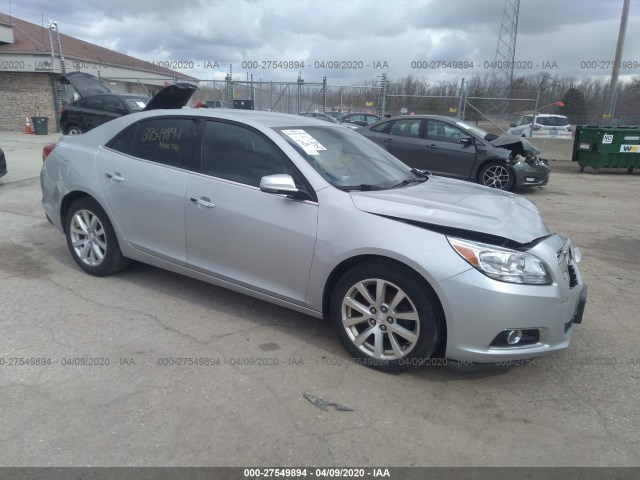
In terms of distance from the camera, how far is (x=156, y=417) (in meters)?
2.72

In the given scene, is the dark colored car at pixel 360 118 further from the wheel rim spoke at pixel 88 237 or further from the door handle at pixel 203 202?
the door handle at pixel 203 202

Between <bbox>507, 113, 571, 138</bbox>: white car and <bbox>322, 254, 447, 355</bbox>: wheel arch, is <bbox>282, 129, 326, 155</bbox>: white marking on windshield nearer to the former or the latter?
<bbox>322, 254, 447, 355</bbox>: wheel arch

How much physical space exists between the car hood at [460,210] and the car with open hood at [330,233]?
1 centimetres

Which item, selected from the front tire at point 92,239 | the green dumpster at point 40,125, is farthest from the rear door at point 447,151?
the green dumpster at point 40,125

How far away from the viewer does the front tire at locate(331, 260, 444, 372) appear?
3008 millimetres

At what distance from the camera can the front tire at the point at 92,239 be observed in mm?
4477

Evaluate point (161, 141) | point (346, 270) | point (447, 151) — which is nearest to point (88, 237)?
point (161, 141)

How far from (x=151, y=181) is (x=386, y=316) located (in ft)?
7.44

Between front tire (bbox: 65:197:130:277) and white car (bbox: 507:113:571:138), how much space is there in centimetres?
1739

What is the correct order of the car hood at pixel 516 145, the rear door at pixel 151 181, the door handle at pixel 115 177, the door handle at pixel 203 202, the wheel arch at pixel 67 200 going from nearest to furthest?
the door handle at pixel 203 202, the rear door at pixel 151 181, the door handle at pixel 115 177, the wheel arch at pixel 67 200, the car hood at pixel 516 145

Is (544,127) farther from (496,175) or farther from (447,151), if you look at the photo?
(447,151)

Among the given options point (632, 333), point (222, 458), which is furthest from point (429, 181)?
point (222, 458)

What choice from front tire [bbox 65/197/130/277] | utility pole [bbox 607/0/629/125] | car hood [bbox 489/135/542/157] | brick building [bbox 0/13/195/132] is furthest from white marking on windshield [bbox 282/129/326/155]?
brick building [bbox 0/13/195/132]

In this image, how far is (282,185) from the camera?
3.33 metres
